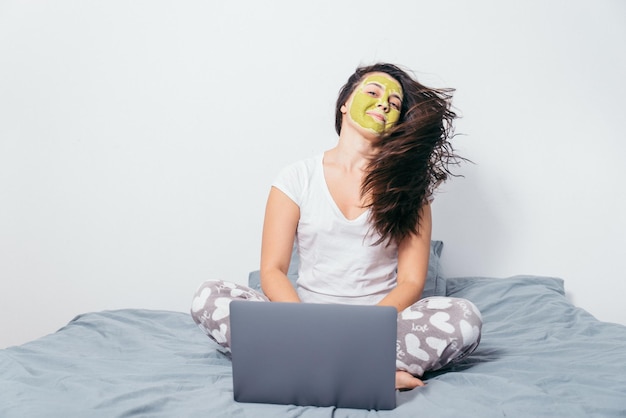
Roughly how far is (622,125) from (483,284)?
755 mm

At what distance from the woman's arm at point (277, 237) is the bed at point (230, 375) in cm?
23

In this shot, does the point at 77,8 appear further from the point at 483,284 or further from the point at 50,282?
the point at 483,284

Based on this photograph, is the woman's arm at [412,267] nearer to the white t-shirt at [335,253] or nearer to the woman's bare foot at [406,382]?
the white t-shirt at [335,253]

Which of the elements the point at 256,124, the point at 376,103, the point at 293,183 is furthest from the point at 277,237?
the point at 256,124

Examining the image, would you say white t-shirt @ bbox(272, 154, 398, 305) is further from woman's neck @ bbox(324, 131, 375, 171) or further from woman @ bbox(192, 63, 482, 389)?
woman's neck @ bbox(324, 131, 375, 171)

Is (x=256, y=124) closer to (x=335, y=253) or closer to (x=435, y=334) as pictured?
(x=335, y=253)

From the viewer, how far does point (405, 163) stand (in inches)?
73.1

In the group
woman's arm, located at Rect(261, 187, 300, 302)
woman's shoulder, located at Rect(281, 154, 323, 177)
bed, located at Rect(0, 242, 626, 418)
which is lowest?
bed, located at Rect(0, 242, 626, 418)

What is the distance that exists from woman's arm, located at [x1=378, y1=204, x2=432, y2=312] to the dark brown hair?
0.02 m

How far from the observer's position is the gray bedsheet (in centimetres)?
126

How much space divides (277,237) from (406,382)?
530 mm

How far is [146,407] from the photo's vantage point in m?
1.26

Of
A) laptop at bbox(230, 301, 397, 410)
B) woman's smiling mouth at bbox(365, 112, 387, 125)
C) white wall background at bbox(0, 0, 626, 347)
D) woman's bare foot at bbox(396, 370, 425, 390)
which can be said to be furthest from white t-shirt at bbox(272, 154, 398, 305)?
white wall background at bbox(0, 0, 626, 347)

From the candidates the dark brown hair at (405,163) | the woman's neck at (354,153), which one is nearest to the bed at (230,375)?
the dark brown hair at (405,163)
